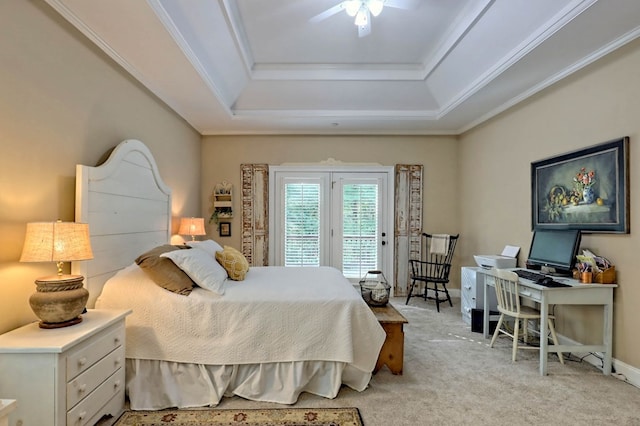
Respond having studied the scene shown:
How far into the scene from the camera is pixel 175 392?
7.26 ft

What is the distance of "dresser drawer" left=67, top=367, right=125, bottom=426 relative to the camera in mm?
1651

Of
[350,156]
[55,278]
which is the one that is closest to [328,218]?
[350,156]

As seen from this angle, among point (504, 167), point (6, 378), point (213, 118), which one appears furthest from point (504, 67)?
point (6, 378)

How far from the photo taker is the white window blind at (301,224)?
5195 mm

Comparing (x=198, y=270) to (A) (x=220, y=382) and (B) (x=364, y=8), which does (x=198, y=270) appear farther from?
(B) (x=364, y=8)

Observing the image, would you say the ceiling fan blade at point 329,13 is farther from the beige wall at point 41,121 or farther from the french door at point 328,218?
the french door at point 328,218

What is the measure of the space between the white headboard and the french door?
205 cm

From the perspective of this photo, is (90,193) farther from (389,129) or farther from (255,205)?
(389,129)

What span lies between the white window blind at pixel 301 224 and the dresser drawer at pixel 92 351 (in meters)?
3.23

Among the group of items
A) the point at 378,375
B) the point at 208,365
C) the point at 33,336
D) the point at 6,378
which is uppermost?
the point at 33,336

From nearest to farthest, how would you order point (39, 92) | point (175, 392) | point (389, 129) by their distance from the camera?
point (39, 92)
point (175, 392)
point (389, 129)

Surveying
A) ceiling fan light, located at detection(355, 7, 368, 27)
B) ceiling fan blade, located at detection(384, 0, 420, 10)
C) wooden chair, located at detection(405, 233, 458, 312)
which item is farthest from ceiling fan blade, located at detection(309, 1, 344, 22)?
wooden chair, located at detection(405, 233, 458, 312)

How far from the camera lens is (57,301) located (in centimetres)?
175

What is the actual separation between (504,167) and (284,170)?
10.1 feet
